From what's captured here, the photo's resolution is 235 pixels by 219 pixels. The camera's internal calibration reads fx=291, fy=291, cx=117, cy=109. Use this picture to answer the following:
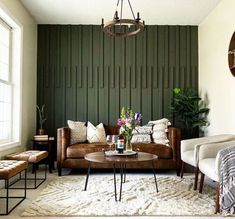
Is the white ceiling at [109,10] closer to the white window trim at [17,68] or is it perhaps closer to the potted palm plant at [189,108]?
the white window trim at [17,68]

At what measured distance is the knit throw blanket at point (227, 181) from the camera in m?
2.68

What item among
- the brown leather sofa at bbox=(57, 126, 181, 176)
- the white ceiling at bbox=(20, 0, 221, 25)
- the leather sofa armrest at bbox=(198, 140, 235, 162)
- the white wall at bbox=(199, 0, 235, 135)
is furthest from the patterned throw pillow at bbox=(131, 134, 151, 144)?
the white ceiling at bbox=(20, 0, 221, 25)

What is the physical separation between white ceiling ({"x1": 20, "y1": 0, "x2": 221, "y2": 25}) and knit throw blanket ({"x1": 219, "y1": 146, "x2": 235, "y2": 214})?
2855 millimetres

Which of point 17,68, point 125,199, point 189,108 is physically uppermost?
point 17,68

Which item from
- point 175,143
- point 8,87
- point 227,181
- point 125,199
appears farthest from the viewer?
point 175,143

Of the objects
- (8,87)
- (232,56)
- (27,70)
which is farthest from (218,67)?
(8,87)

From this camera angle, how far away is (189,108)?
5391 mm

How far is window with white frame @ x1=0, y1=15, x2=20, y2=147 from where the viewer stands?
4348 mm

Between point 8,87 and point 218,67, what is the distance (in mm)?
3363

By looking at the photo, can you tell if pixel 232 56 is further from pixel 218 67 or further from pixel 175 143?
pixel 175 143

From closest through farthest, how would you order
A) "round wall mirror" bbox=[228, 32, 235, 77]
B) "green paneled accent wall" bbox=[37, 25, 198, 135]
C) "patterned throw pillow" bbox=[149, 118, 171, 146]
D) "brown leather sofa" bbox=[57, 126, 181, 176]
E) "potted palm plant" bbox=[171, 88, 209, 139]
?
"round wall mirror" bbox=[228, 32, 235, 77] < "brown leather sofa" bbox=[57, 126, 181, 176] < "patterned throw pillow" bbox=[149, 118, 171, 146] < "potted palm plant" bbox=[171, 88, 209, 139] < "green paneled accent wall" bbox=[37, 25, 198, 135]

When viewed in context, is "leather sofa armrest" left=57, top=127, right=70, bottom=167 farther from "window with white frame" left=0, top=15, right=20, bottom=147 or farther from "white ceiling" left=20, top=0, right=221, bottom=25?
"white ceiling" left=20, top=0, right=221, bottom=25

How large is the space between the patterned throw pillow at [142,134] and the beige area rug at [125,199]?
948mm

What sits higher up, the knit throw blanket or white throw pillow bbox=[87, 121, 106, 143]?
white throw pillow bbox=[87, 121, 106, 143]
